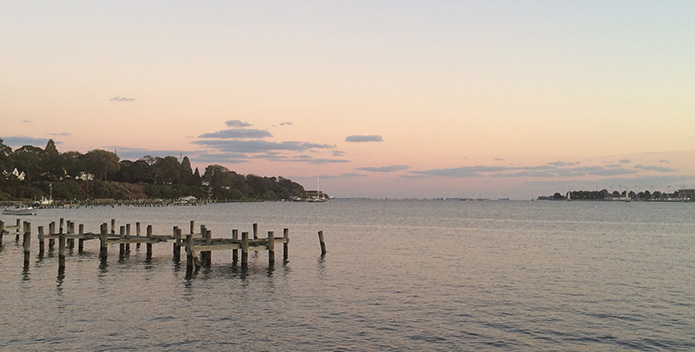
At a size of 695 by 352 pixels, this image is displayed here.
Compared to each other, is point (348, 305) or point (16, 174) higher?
point (16, 174)

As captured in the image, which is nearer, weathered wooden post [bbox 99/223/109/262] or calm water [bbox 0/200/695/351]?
calm water [bbox 0/200/695/351]

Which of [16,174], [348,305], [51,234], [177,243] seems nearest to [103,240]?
[177,243]

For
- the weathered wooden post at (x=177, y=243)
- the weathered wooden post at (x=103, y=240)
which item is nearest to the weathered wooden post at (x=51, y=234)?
the weathered wooden post at (x=103, y=240)

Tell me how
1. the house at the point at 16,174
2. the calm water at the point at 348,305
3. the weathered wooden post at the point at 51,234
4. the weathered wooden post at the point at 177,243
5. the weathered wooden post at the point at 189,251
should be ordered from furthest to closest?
1. the house at the point at 16,174
2. the weathered wooden post at the point at 51,234
3. the weathered wooden post at the point at 177,243
4. the weathered wooden post at the point at 189,251
5. the calm water at the point at 348,305

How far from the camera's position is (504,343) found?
66.3 feet

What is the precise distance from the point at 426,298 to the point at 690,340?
10952 millimetres

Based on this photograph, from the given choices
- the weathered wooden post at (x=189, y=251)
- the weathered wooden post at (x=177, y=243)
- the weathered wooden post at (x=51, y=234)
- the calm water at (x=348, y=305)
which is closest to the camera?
the calm water at (x=348, y=305)

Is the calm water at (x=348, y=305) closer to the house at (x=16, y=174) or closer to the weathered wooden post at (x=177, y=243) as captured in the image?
the weathered wooden post at (x=177, y=243)

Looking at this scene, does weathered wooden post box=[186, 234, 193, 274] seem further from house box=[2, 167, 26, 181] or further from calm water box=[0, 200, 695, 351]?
house box=[2, 167, 26, 181]

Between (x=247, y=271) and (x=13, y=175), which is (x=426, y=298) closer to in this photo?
(x=247, y=271)

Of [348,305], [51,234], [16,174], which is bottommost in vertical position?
[348,305]

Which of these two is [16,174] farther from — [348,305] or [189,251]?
[348,305]

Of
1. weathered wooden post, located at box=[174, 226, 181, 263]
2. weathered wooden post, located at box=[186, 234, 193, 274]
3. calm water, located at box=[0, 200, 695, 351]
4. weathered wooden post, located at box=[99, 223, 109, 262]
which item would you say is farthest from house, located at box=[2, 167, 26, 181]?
weathered wooden post, located at box=[186, 234, 193, 274]

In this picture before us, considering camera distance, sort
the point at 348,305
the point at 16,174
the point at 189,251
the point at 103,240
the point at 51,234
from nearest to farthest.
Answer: the point at 348,305 → the point at 189,251 → the point at 103,240 → the point at 51,234 → the point at 16,174
